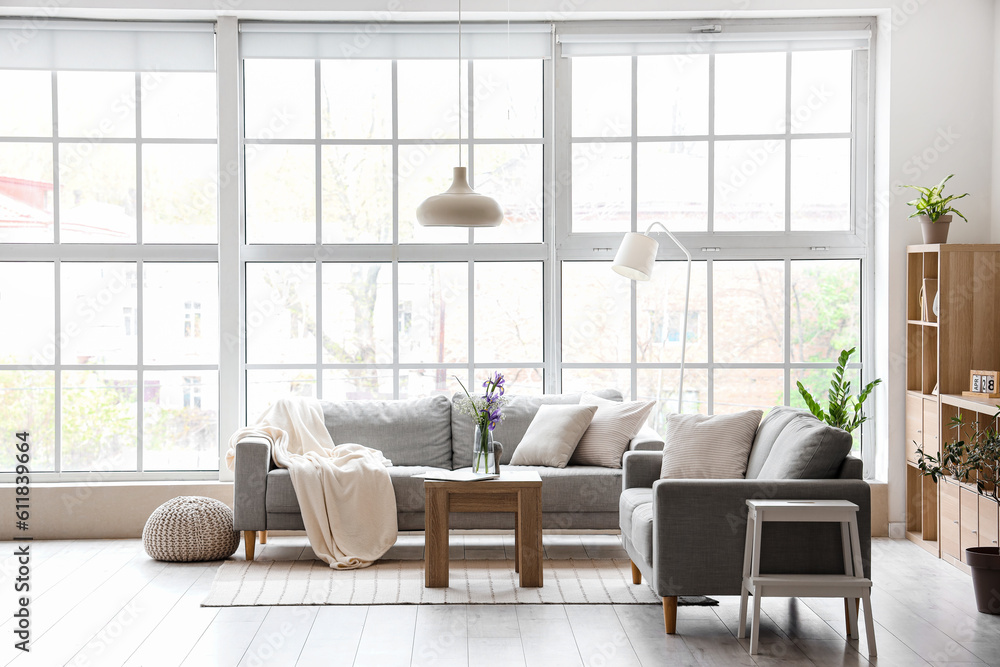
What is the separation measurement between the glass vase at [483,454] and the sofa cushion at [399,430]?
0.81 m

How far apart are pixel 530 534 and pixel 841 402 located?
7.58 feet

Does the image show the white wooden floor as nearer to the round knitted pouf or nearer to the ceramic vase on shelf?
the round knitted pouf

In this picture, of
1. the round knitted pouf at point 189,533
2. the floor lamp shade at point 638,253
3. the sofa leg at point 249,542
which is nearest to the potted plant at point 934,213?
the floor lamp shade at point 638,253

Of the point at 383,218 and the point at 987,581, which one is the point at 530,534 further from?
the point at 383,218

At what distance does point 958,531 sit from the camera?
181 inches

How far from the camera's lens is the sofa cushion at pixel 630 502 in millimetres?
3971

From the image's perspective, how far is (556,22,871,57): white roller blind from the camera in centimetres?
545

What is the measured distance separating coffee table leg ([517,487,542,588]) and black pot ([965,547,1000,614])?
1.92 meters

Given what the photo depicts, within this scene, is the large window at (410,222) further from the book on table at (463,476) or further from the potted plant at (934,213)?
the book on table at (463,476)

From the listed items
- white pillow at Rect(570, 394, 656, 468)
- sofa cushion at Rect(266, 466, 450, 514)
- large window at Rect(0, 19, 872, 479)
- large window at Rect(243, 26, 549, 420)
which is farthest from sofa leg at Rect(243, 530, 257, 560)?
white pillow at Rect(570, 394, 656, 468)

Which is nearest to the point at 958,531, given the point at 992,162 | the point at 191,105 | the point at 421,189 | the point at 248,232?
the point at 992,162

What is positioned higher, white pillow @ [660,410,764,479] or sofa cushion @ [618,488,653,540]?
white pillow @ [660,410,764,479]

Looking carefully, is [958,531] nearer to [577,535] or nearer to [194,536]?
[577,535]

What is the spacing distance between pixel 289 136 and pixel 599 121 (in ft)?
6.40
